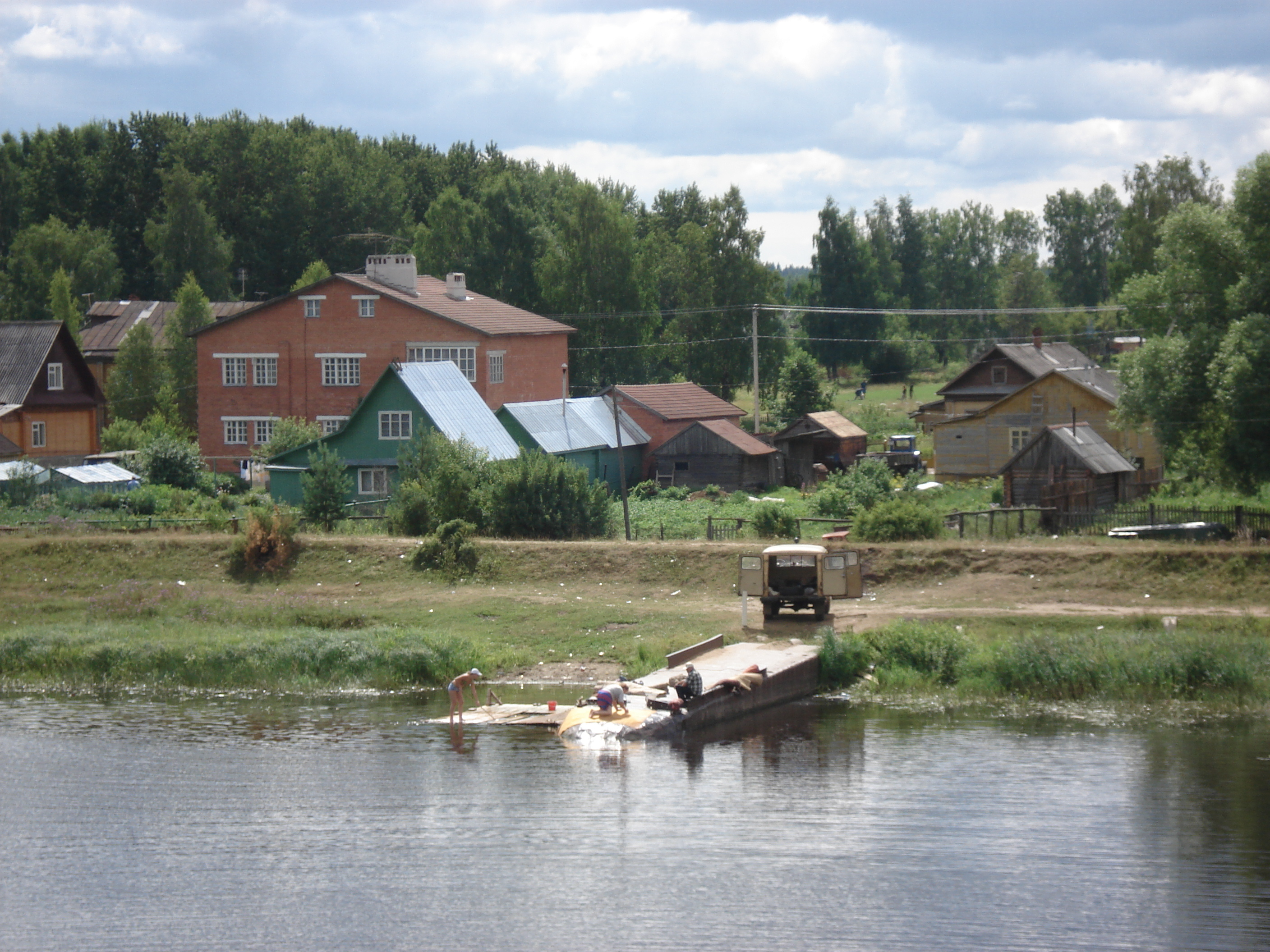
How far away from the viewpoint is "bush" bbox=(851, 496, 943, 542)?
3559cm

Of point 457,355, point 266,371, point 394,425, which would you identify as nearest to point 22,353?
point 266,371

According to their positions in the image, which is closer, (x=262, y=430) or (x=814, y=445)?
(x=262, y=430)

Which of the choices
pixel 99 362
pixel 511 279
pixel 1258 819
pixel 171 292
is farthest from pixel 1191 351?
pixel 171 292

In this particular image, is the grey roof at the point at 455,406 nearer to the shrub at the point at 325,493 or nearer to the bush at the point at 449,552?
the shrub at the point at 325,493

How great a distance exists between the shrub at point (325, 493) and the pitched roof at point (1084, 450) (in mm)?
23645

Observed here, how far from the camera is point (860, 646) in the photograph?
90.8 ft

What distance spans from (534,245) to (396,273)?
28.3m

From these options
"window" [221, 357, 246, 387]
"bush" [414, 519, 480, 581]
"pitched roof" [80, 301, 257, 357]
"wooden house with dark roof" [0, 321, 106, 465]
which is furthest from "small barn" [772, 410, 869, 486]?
"pitched roof" [80, 301, 257, 357]

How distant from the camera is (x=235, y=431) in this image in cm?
6575

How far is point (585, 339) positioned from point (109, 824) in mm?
71917

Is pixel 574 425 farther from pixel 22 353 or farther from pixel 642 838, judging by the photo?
pixel 642 838

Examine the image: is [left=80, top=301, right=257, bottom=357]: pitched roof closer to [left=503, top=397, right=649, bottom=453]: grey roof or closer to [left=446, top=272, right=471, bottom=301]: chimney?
[left=446, top=272, right=471, bottom=301]: chimney

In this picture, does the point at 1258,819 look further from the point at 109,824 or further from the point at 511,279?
the point at 511,279

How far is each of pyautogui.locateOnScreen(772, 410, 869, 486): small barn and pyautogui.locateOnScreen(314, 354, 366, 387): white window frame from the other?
20.8 m
